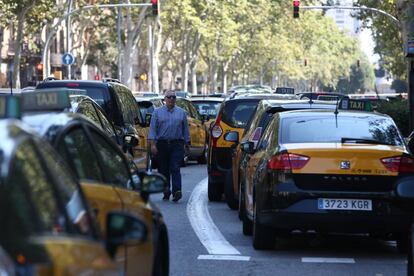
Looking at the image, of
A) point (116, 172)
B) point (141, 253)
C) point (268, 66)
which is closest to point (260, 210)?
point (116, 172)

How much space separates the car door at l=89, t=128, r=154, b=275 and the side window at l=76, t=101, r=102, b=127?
Result: 17.1 feet

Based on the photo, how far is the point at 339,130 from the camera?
10539 millimetres

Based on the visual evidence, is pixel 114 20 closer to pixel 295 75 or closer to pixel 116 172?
pixel 295 75

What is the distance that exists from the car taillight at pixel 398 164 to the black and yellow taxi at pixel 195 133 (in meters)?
14.4

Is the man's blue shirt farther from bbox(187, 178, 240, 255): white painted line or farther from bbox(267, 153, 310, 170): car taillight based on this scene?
bbox(267, 153, 310, 170): car taillight

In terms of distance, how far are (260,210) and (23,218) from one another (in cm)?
639

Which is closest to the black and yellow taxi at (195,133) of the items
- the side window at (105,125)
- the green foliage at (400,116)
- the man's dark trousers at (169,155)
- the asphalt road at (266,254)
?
the green foliage at (400,116)

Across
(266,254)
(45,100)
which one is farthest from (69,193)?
(266,254)

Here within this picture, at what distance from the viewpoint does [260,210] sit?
10086mm

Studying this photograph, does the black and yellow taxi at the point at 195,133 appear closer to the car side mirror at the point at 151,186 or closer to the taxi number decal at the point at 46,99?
the car side mirror at the point at 151,186

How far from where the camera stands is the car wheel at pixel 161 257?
262 inches

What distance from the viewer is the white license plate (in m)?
9.87

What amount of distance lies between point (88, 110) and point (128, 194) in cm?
624

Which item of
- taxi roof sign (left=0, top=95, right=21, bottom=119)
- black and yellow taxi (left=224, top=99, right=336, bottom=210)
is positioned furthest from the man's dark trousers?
taxi roof sign (left=0, top=95, right=21, bottom=119)
